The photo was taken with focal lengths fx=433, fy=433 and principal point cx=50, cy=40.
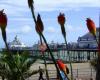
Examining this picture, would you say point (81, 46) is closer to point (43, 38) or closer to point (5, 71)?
point (5, 71)

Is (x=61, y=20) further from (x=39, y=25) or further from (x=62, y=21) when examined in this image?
(x=39, y=25)

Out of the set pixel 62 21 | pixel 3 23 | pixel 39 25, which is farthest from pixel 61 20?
pixel 3 23

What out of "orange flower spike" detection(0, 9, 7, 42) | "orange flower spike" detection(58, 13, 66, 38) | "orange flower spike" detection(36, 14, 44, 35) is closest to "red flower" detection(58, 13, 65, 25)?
"orange flower spike" detection(58, 13, 66, 38)

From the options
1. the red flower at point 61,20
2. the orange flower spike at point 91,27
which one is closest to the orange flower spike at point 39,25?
the red flower at point 61,20

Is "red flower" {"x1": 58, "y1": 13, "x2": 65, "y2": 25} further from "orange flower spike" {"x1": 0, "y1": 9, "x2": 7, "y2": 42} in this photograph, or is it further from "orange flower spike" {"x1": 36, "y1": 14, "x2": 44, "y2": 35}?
"orange flower spike" {"x1": 0, "y1": 9, "x2": 7, "y2": 42}

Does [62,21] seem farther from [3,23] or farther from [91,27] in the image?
[3,23]

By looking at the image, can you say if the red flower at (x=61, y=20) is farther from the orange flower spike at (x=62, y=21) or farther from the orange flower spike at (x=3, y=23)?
the orange flower spike at (x=3, y=23)

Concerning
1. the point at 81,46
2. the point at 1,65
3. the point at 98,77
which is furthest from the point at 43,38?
the point at 81,46

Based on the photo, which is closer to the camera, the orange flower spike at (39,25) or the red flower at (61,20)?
the orange flower spike at (39,25)

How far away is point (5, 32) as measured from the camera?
3.78 meters

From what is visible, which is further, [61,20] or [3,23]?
[61,20]

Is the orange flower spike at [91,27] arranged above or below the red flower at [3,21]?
below

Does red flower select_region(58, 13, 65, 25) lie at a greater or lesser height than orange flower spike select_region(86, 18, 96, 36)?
greater

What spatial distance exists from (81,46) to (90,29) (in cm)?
14835
